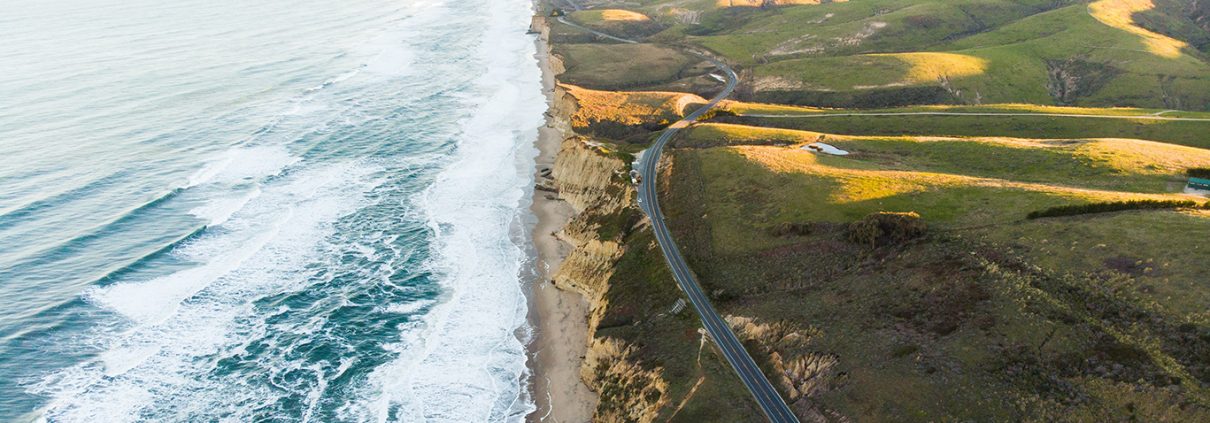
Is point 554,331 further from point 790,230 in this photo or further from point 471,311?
point 790,230

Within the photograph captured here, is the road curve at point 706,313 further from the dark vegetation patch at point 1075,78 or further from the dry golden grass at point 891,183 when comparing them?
the dark vegetation patch at point 1075,78

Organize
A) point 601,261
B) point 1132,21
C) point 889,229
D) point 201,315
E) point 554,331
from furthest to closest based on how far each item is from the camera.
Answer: point 1132,21
point 601,261
point 201,315
point 554,331
point 889,229

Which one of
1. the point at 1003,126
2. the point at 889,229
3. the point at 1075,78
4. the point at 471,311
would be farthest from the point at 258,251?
the point at 1075,78

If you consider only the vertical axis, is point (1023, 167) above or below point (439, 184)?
above

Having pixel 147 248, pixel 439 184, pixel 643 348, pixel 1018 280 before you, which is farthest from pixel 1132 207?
pixel 147 248

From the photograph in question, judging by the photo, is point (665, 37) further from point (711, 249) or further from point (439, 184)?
point (711, 249)

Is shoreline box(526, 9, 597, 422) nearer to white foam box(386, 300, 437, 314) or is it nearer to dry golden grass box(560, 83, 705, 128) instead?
white foam box(386, 300, 437, 314)

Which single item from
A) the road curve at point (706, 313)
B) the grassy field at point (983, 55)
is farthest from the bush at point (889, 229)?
the grassy field at point (983, 55)
